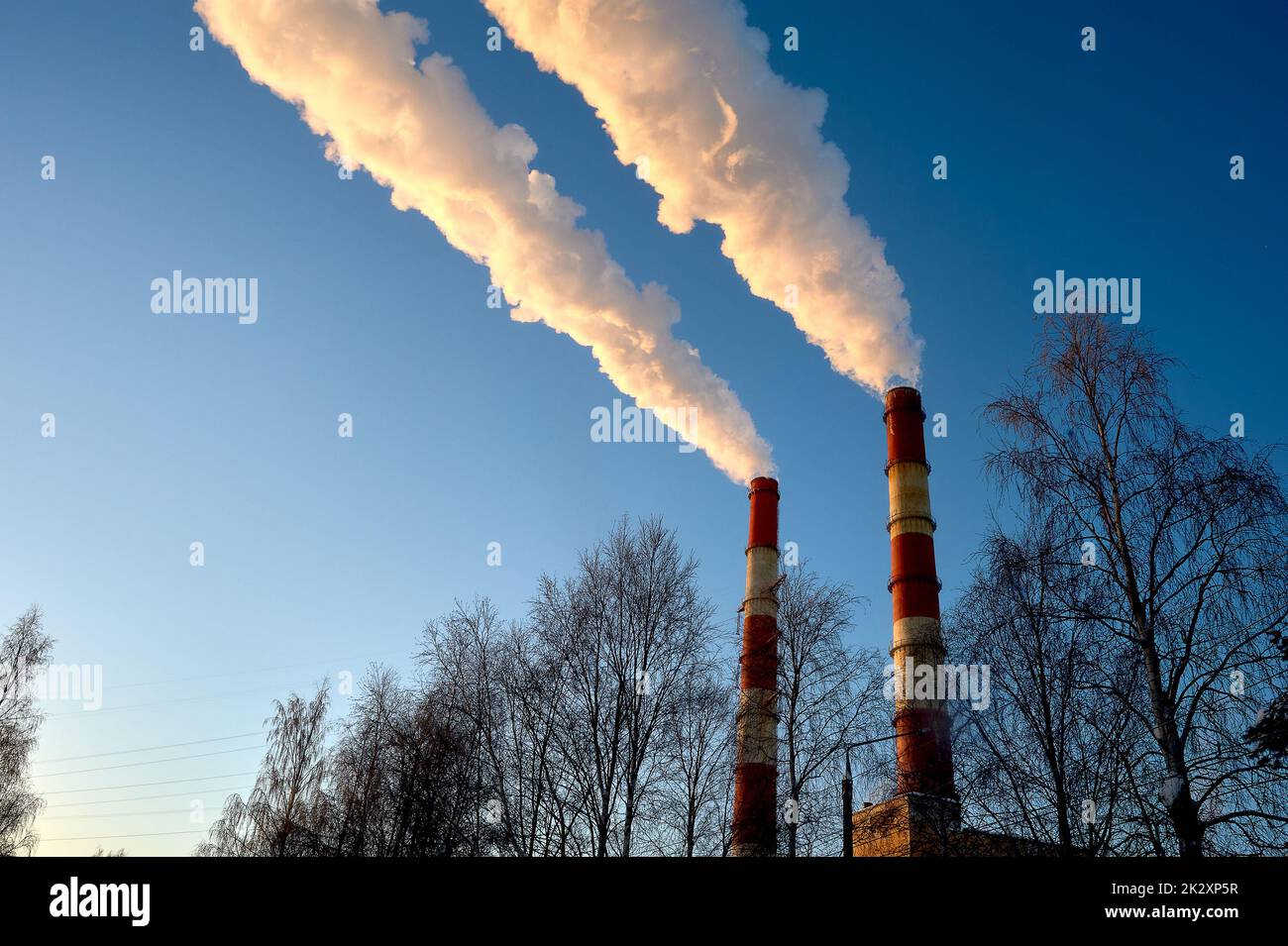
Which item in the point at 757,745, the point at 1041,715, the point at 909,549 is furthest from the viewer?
the point at 909,549

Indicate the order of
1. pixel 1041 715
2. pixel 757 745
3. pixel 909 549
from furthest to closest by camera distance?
pixel 909 549 → pixel 757 745 → pixel 1041 715

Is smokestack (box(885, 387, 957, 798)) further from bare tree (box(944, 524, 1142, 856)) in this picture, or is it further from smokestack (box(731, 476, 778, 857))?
bare tree (box(944, 524, 1142, 856))

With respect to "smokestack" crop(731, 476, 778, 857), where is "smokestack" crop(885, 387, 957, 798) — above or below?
above

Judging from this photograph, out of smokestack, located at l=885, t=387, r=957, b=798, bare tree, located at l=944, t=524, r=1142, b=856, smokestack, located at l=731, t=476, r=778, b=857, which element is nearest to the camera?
bare tree, located at l=944, t=524, r=1142, b=856

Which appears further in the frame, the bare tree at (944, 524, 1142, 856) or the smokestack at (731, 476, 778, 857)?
the smokestack at (731, 476, 778, 857)

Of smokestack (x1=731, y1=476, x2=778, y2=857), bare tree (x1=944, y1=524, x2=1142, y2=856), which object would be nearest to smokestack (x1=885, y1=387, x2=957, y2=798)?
smokestack (x1=731, y1=476, x2=778, y2=857)

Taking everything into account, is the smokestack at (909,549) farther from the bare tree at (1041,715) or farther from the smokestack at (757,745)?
the bare tree at (1041,715)

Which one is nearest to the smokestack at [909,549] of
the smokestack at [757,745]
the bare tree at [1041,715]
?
the smokestack at [757,745]

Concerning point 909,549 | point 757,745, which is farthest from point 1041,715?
point 909,549

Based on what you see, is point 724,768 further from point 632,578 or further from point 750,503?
point 750,503

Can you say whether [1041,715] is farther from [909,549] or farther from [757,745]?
[909,549]

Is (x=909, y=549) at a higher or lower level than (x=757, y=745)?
higher

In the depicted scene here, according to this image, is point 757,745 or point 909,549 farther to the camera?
point 909,549

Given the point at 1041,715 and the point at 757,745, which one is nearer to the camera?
the point at 1041,715
